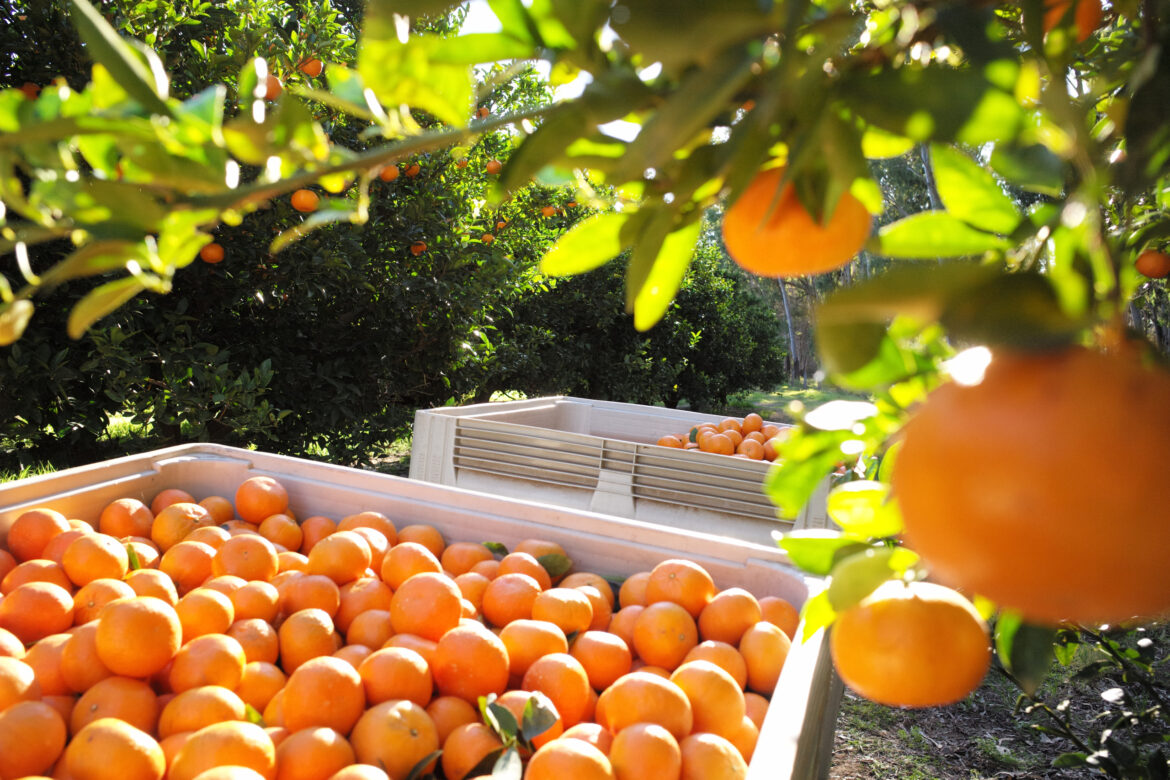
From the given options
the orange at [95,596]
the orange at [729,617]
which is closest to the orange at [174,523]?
the orange at [95,596]

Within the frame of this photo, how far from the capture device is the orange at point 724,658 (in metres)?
1.12

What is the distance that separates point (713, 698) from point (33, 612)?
1.05 m

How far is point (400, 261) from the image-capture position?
3.90 meters

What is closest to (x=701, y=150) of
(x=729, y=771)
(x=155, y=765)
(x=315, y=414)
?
(x=729, y=771)

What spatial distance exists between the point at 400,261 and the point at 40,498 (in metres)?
2.59

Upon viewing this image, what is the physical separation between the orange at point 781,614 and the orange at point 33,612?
1151 mm

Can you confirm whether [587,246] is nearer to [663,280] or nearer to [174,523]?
[663,280]

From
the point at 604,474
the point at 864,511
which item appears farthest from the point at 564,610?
the point at 604,474

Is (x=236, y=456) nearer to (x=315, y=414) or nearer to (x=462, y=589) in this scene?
(x=462, y=589)

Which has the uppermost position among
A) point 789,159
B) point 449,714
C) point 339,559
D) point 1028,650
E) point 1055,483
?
point 789,159

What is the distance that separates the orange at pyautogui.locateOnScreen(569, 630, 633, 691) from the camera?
3.76 feet

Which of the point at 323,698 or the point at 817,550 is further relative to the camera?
the point at 323,698

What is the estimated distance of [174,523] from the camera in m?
1.50

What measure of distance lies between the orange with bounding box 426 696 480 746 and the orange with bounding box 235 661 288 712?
232 mm
